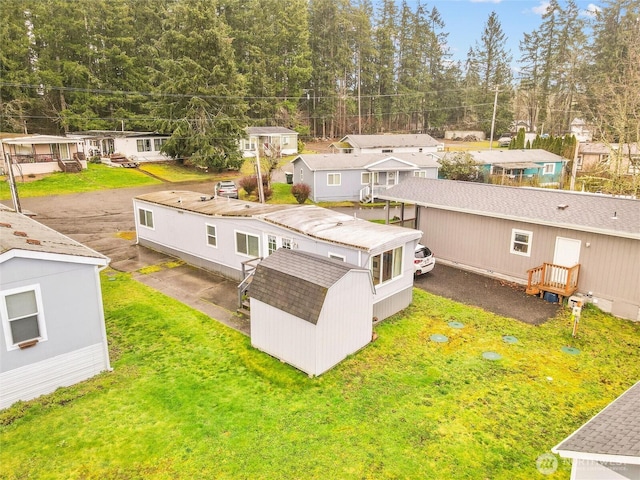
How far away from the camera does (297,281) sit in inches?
439

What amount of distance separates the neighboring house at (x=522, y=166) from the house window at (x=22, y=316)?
3553 cm

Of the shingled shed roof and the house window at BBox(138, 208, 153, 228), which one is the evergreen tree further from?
the shingled shed roof

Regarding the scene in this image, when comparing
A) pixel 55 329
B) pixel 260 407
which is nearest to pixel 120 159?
pixel 55 329

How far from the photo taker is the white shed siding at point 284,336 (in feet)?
36.0

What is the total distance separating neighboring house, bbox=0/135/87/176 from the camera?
36.6 m

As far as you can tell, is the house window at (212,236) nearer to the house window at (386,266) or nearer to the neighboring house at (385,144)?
the house window at (386,266)

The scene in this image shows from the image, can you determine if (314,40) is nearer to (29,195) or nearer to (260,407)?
(29,195)

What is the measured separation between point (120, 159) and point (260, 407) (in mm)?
40200

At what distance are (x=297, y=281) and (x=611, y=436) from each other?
7227 mm

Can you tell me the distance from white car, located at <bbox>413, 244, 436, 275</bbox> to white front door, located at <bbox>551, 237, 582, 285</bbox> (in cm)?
471

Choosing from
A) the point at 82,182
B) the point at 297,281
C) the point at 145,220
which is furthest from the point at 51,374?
the point at 82,182

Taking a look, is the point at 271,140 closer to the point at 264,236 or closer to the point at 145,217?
the point at 145,217

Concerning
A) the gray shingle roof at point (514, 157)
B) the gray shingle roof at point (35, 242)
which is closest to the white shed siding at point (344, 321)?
the gray shingle roof at point (35, 242)

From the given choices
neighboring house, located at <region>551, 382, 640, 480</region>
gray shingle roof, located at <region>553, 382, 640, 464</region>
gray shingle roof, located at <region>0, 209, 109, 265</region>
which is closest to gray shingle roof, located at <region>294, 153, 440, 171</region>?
gray shingle roof, located at <region>0, 209, 109, 265</region>
